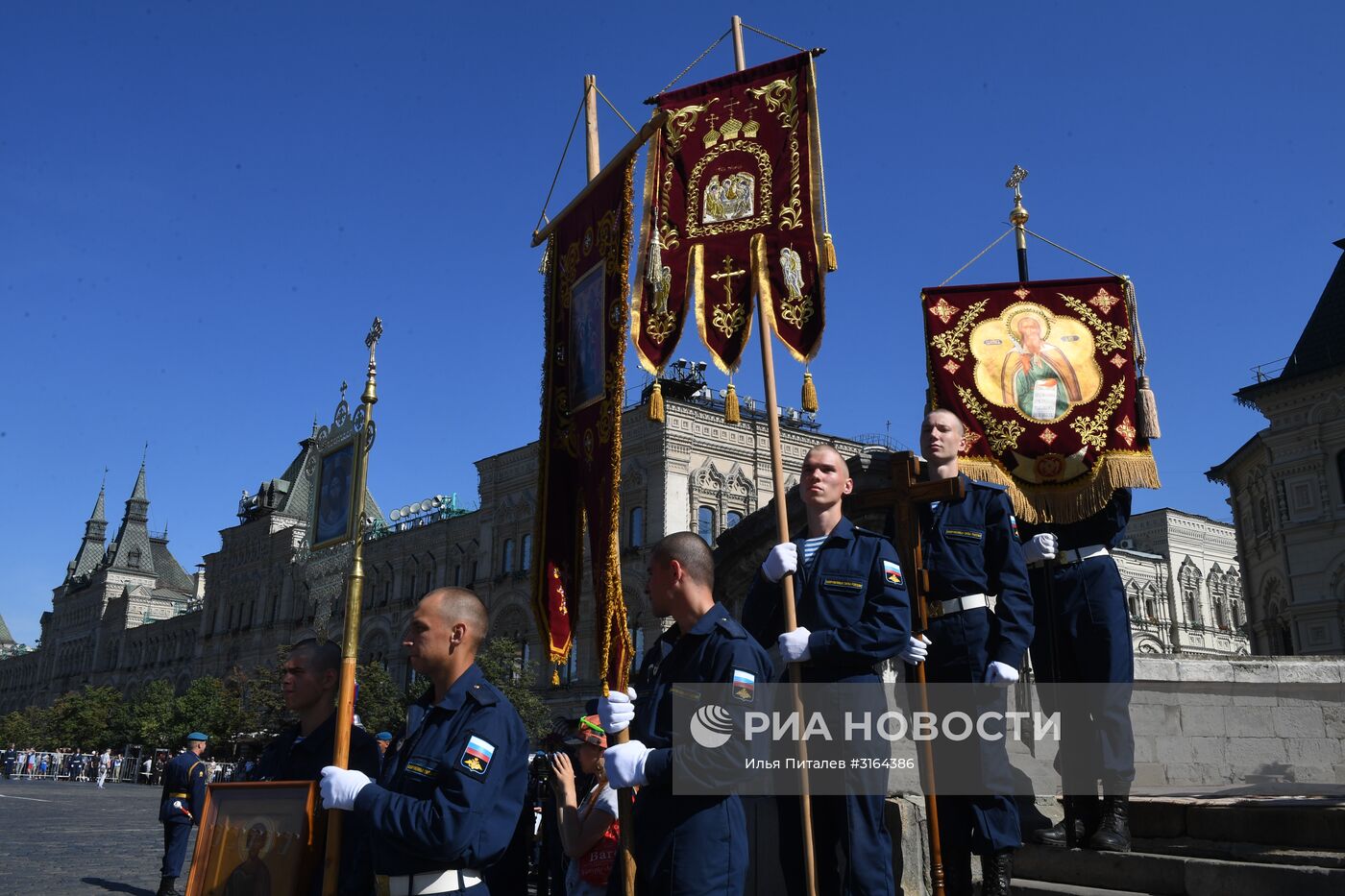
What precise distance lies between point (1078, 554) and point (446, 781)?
4.20m

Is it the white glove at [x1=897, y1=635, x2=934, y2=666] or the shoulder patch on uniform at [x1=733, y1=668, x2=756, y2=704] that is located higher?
the white glove at [x1=897, y1=635, x2=934, y2=666]

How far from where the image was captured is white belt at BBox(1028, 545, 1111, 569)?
20.5ft

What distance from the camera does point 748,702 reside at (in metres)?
3.51

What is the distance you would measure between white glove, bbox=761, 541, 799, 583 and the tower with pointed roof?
37049 mm

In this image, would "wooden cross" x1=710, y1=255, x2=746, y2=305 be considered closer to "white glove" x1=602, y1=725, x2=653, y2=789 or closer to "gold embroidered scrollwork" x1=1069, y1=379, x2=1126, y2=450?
"gold embroidered scrollwork" x1=1069, y1=379, x2=1126, y2=450

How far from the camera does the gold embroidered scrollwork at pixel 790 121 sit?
266 inches

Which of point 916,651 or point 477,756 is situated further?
point 916,651

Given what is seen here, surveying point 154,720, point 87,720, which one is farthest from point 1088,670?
point 87,720

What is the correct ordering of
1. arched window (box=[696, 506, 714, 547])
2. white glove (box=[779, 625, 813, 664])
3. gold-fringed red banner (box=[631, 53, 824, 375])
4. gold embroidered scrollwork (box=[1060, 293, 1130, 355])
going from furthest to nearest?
1. arched window (box=[696, 506, 714, 547])
2. gold embroidered scrollwork (box=[1060, 293, 1130, 355])
3. gold-fringed red banner (box=[631, 53, 824, 375])
4. white glove (box=[779, 625, 813, 664])

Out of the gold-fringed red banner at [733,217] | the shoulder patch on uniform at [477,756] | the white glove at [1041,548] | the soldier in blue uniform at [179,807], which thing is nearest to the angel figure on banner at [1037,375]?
the white glove at [1041,548]

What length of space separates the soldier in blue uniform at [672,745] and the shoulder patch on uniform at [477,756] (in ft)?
1.32

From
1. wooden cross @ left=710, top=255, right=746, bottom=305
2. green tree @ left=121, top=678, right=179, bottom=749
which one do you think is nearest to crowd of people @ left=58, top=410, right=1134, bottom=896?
wooden cross @ left=710, top=255, right=746, bottom=305

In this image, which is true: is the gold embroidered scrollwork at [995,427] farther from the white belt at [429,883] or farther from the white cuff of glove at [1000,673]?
the white belt at [429,883]

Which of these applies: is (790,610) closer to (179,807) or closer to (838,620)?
(838,620)
